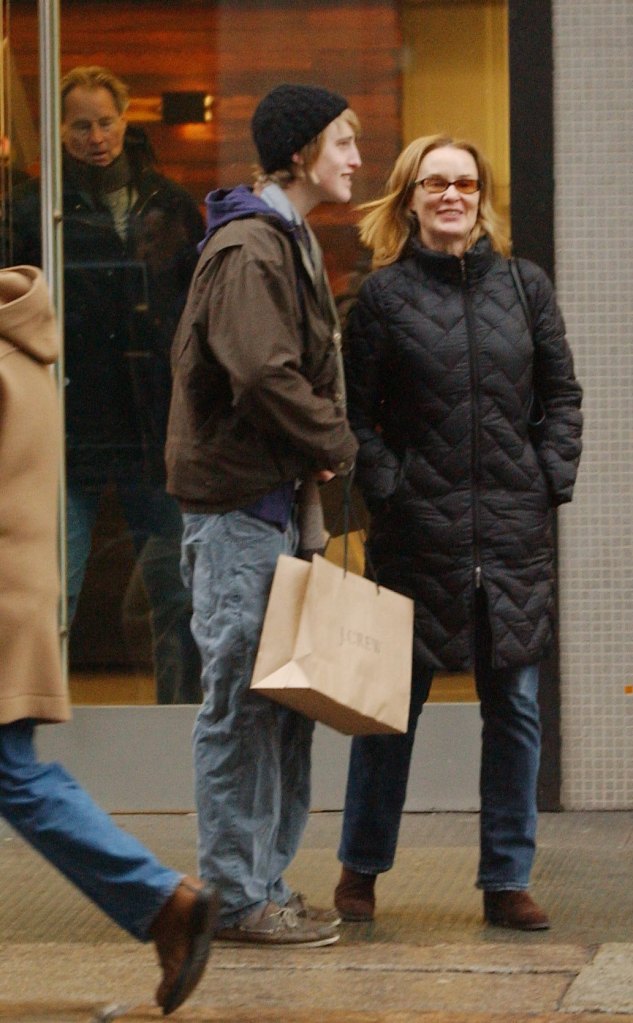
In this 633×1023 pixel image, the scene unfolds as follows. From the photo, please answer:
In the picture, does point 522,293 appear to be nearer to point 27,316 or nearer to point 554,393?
point 554,393

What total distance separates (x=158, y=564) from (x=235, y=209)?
87.1 inches

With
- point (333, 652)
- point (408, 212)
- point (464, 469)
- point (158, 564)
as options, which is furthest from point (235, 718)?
point (158, 564)

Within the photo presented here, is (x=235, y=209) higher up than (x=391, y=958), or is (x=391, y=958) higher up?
(x=235, y=209)

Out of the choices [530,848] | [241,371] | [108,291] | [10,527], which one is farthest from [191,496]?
[108,291]

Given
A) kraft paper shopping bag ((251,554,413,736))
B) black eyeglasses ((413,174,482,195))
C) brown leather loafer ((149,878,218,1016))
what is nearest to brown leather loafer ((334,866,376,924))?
kraft paper shopping bag ((251,554,413,736))

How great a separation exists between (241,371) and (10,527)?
72cm

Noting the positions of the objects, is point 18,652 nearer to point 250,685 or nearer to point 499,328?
point 250,685

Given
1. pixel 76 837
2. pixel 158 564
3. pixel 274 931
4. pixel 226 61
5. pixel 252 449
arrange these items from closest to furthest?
pixel 76 837
pixel 252 449
pixel 274 931
pixel 226 61
pixel 158 564

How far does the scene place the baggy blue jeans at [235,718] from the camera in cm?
461

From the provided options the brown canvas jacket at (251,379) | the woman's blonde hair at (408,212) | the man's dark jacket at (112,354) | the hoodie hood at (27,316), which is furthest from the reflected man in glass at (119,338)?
the hoodie hood at (27,316)

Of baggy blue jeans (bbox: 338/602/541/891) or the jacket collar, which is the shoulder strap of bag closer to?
the jacket collar

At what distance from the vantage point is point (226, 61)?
256 inches

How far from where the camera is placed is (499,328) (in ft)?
16.1

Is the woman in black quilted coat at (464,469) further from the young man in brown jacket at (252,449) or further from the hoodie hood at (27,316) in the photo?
the hoodie hood at (27,316)
